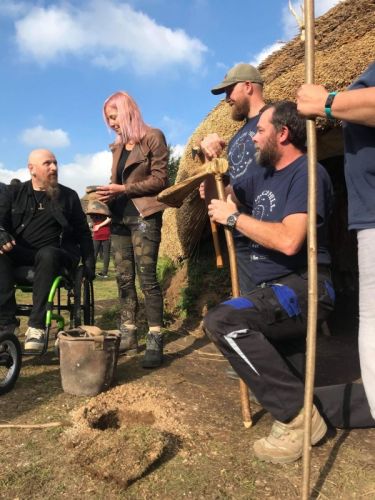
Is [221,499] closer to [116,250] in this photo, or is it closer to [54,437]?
[54,437]

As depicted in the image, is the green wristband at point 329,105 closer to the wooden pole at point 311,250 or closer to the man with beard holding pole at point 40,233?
the wooden pole at point 311,250

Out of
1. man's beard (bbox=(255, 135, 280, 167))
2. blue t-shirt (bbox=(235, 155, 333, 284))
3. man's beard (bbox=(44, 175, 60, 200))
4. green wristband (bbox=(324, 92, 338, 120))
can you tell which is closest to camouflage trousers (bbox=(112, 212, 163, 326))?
man's beard (bbox=(44, 175, 60, 200))

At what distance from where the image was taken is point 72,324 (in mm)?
4109

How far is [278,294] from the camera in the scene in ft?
8.20

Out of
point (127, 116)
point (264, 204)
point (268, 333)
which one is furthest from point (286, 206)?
point (127, 116)

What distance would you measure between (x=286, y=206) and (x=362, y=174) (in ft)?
1.88

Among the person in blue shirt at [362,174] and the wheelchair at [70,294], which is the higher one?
the person in blue shirt at [362,174]

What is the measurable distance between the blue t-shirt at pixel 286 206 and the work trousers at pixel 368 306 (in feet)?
1.60

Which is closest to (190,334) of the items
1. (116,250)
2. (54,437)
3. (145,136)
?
(116,250)

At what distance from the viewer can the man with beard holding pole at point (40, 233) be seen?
12.5ft

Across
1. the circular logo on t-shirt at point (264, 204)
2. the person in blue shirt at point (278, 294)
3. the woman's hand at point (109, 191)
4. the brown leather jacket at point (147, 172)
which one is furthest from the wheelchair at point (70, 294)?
the circular logo on t-shirt at point (264, 204)

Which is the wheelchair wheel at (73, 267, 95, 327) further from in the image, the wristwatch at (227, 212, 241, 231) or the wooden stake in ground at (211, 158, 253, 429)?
the wristwatch at (227, 212, 241, 231)

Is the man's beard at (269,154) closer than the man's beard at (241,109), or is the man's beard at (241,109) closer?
the man's beard at (269,154)

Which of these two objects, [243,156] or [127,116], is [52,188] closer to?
[127,116]
